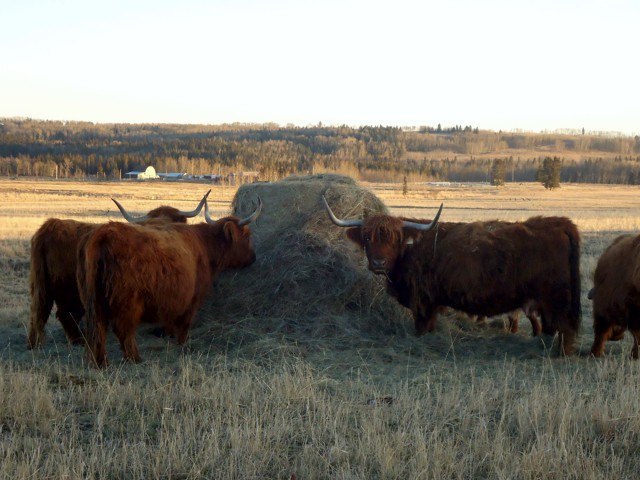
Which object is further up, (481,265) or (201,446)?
(481,265)

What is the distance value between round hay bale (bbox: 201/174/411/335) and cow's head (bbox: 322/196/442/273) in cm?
65

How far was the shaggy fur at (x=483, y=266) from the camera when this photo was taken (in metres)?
7.27

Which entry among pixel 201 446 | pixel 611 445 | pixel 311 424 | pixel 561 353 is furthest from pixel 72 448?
pixel 561 353

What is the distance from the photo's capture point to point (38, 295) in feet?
24.0

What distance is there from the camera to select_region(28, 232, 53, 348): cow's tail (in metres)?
7.29

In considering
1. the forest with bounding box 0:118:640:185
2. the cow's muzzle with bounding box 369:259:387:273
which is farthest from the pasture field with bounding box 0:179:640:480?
the forest with bounding box 0:118:640:185

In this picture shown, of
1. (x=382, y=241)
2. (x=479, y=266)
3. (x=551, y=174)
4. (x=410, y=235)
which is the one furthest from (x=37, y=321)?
(x=551, y=174)

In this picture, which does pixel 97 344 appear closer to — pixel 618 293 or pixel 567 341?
pixel 567 341

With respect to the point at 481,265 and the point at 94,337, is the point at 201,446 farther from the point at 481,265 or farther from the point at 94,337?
the point at 481,265

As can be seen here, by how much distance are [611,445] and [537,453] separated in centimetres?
61

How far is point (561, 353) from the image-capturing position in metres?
7.20

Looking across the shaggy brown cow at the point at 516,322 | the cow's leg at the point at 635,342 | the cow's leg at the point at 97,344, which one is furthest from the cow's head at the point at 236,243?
the cow's leg at the point at 635,342

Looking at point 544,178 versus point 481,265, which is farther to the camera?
point 544,178

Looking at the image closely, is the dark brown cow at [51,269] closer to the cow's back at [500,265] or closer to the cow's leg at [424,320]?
the cow's leg at [424,320]
